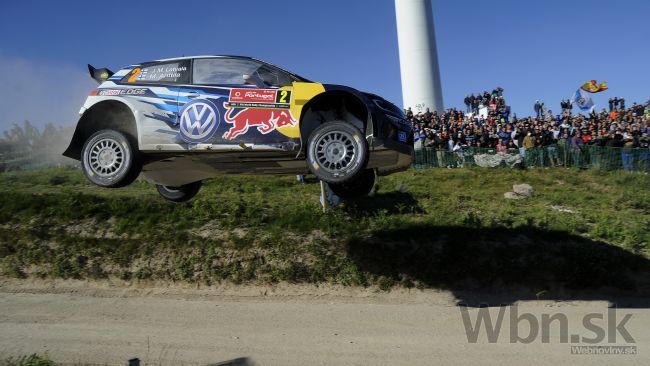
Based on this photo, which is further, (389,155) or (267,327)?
(267,327)

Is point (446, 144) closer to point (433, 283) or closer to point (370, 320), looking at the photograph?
point (433, 283)

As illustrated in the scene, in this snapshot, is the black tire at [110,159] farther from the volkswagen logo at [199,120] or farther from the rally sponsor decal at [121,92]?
the volkswagen logo at [199,120]

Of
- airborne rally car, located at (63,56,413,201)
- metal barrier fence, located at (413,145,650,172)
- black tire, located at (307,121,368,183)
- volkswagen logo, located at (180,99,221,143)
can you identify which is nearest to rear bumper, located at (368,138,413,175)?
airborne rally car, located at (63,56,413,201)

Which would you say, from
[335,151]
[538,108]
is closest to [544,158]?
[538,108]

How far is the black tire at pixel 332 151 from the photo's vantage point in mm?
7109

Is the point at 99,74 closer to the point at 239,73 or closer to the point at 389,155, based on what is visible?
the point at 239,73

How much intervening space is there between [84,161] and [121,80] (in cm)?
129

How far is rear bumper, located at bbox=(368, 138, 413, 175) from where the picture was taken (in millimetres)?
7266

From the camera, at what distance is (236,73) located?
7.51 meters

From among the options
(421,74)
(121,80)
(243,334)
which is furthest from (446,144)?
(421,74)

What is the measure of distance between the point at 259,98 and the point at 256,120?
0.30 metres

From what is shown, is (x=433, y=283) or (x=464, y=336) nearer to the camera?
(x=464, y=336)

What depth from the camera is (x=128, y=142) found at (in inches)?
303

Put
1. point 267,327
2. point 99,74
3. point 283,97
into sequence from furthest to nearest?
1. point 267,327
2. point 99,74
3. point 283,97
